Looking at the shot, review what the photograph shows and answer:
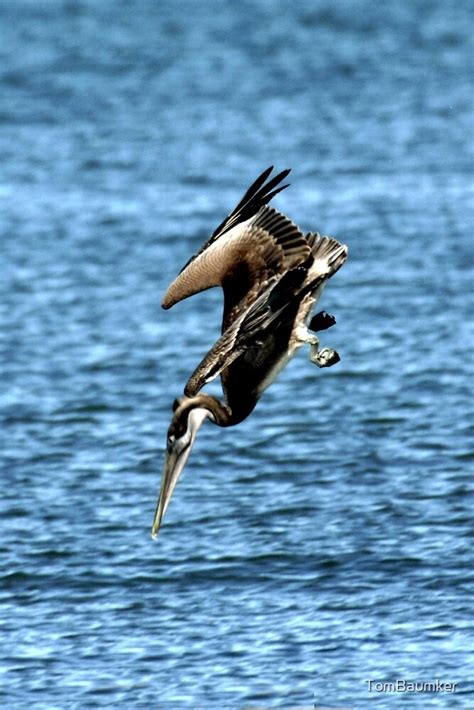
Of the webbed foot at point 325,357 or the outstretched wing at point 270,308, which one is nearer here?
the outstretched wing at point 270,308

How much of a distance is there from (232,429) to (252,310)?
5.36m

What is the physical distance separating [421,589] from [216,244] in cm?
219

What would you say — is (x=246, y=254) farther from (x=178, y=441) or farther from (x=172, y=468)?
(x=172, y=468)

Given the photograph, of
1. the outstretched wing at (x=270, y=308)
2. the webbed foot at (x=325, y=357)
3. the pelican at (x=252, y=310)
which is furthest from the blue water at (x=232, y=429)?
the outstretched wing at (x=270, y=308)

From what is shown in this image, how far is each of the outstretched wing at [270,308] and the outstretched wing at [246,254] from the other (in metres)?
0.09

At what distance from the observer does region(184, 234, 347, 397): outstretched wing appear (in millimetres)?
8195

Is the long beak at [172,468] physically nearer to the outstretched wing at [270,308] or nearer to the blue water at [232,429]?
the outstretched wing at [270,308]

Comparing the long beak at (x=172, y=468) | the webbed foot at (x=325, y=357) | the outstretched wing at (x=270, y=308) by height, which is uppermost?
the outstretched wing at (x=270, y=308)

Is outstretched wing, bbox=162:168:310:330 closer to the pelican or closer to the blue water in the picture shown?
the pelican

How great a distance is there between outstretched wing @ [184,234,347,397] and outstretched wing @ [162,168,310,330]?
3.4 inches

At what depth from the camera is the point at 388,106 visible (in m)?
29.1

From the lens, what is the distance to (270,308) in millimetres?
8672

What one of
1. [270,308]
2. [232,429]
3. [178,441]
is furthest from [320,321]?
[232,429]

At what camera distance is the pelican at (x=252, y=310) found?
8.45 m
